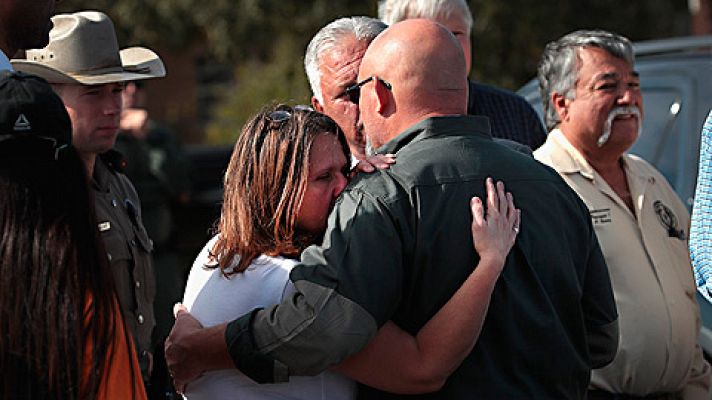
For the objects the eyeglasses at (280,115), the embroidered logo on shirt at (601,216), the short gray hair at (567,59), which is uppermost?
the eyeglasses at (280,115)

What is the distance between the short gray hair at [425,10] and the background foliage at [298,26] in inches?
356

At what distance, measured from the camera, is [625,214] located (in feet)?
13.3

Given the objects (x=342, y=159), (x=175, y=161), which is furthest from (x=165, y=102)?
(x=342, y=159)

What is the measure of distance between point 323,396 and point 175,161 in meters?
6.49

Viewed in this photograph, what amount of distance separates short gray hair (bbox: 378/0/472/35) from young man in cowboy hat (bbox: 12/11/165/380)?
3.61ft

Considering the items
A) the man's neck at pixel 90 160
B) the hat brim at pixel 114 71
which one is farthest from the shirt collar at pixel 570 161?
the man's neck at pixel 90 160

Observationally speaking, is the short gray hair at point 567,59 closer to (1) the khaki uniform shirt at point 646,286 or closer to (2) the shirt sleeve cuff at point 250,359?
(1) the khaki uniform shirt at point 646,286

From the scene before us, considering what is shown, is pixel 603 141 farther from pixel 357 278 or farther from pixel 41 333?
pixel 41 333

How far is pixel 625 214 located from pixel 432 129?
1.57 meters

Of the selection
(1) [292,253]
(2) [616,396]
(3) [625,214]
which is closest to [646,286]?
(3) [625,214]

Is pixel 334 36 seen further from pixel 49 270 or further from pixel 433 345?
pixel 49 270

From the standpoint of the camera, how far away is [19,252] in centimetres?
222

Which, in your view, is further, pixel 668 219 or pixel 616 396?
pixel 668 219

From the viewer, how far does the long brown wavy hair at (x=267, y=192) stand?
2756 mm
